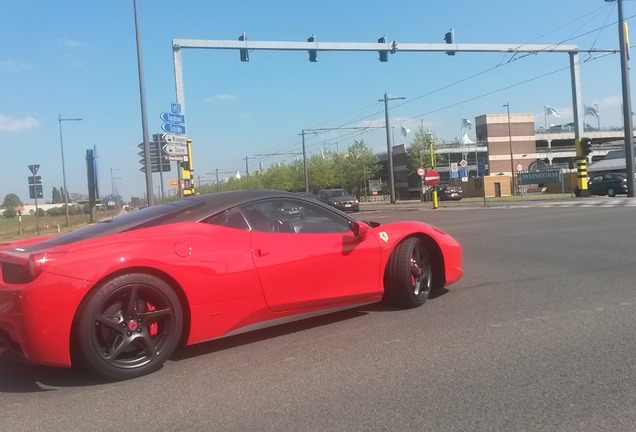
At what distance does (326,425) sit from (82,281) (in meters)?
1.87

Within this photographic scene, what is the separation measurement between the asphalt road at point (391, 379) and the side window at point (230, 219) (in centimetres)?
102

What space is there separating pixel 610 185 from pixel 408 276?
3461 cm

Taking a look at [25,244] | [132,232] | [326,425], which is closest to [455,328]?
[326,425]

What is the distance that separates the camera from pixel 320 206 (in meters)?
5.08

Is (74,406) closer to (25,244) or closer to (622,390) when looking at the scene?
(25,244)

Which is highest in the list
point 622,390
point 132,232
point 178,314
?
point 132,232

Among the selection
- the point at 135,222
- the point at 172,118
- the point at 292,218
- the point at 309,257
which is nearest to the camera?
the point at 135,222

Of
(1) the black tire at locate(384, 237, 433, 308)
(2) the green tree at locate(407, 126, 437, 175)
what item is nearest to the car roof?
(1) the black tire at locate(384, 237, 433, 308)

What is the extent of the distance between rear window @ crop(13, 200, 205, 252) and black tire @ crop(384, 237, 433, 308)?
201cm

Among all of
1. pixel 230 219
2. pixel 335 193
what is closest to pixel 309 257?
pixel 230 219

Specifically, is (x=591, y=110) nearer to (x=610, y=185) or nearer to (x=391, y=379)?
(x=610, y=185)

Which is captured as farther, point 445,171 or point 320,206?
point 445,171

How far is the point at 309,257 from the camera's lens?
4.68m

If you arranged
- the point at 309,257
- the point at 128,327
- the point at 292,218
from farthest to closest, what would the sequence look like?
the point at 292,218, the point at 309,257, the point at 128,327
